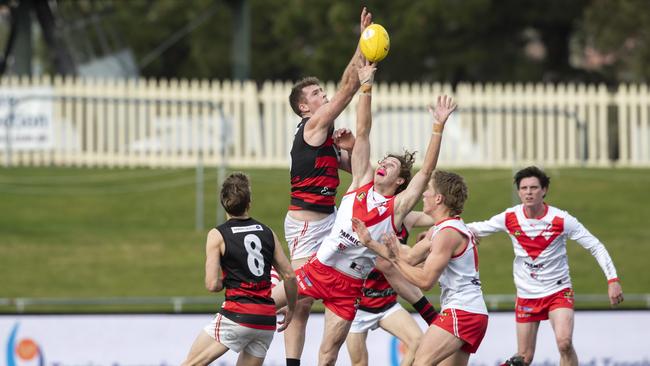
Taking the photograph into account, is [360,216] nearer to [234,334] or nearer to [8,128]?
[234,334]

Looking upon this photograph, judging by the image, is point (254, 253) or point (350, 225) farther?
point (350, 225)

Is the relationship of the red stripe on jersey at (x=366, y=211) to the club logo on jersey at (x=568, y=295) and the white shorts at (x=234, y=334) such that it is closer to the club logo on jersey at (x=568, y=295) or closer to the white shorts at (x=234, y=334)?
the white shorts at (x=234, y=334)

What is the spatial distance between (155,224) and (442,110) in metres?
12.3

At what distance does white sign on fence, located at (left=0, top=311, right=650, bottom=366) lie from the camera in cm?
1343

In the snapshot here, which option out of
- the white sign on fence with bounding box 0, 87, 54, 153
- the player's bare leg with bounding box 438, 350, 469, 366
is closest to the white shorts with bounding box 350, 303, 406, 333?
the player's bare leg with bounding box 438, 350, 469, 366

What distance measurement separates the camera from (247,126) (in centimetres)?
2647

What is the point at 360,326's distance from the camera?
11.1 meters

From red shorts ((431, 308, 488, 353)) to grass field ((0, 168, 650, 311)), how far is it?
8.39 m

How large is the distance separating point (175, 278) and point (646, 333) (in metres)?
7.71

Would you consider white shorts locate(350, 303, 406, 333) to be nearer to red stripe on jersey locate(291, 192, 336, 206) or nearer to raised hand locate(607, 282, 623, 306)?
red stripe on jersey locate(291, 192, 336, 206)

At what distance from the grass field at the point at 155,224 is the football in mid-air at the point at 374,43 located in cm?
885

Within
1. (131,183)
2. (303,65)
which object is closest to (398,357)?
(131,183)

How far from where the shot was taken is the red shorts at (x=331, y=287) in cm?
1036

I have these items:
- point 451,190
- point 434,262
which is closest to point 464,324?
point 434,262
